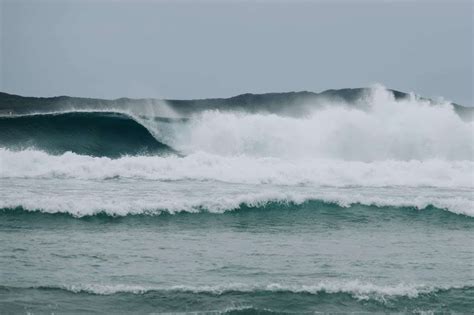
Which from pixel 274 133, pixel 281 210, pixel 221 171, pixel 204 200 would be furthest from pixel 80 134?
pixel 281 210

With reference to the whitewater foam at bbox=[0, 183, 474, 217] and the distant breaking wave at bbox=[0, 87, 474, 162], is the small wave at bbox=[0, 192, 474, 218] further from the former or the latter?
the distant breaking wave at bbox=[0, 87, 474, 162]

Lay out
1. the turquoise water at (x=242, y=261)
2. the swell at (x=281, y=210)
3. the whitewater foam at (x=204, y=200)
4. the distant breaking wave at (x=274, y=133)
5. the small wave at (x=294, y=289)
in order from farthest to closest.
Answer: the distant breaking wave at (x=274, y=133) → the whitewater foam at (x=204, y=200) → the swell at (x=281, y=210) → the small wave at (x=294, y=289) → the turquoise water at (x=242, y=261)

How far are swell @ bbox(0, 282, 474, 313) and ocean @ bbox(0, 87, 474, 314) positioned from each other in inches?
0.8

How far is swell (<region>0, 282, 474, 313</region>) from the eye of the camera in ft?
19.8

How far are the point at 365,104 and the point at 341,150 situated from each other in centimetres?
309

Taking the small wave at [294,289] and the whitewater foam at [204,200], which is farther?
the whitewater foam at [204,200]

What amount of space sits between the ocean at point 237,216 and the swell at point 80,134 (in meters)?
0.06

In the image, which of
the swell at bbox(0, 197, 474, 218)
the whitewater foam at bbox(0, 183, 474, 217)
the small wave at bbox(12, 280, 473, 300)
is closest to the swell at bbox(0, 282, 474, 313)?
the small wave at bbox(12, 280, 473, 300)

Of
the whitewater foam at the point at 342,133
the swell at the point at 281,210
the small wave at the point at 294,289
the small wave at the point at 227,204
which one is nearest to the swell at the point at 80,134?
the whitewater foam at the point at 342,133

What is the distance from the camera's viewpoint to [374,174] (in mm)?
14750

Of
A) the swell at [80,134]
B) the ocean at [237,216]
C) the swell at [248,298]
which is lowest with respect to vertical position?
the swell at [248,298]

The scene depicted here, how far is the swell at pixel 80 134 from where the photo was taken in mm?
17750

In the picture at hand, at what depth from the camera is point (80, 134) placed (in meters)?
18.8

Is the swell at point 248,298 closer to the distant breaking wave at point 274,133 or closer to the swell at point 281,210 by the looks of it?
the swell at point 281,210
